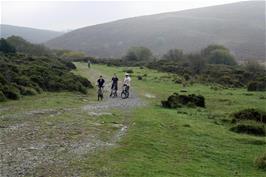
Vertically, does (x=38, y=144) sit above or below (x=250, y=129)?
below

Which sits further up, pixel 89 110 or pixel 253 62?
pixel 253 62

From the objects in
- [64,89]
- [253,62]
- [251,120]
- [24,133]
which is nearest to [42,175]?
[24,133]

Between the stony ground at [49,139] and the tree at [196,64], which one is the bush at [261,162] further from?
the tree at [196,64]

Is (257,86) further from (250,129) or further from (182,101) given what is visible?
(250,129)

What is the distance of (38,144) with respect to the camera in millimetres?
17172

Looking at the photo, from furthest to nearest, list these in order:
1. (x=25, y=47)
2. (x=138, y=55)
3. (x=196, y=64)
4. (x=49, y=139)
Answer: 1. (x=138, y=55)
2. (x=25, y=47)
3. (x=196, y=64)
4. (x=49, y=139)

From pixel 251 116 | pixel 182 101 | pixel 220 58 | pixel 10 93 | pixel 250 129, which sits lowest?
pixel 250 129

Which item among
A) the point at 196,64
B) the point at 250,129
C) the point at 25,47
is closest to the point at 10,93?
the point at 250,129

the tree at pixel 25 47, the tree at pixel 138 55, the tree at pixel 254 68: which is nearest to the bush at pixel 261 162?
the tree at pixel 254 68

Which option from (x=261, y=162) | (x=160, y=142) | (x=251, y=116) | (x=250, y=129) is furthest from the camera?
(x=251, y=116)

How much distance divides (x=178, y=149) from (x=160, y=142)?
1.22m

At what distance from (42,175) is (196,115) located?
17.5m

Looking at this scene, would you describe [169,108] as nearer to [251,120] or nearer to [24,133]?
[251,120]

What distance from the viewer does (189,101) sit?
34000 mm
